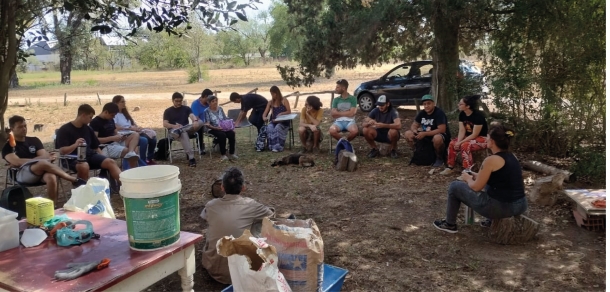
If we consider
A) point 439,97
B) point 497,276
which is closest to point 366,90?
point 439,97

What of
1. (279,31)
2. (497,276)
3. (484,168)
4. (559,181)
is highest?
(279,31)

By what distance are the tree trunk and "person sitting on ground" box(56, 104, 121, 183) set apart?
551 cm

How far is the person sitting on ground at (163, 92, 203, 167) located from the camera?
7457 mm

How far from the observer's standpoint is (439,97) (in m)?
9.31

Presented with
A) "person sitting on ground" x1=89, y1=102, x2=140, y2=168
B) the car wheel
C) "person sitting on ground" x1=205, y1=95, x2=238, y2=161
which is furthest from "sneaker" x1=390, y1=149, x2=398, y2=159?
the car wheel

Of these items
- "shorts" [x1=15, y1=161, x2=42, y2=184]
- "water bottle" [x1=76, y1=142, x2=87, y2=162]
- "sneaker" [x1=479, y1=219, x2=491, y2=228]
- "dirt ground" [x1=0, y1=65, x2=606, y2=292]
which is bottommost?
"dirt ground" [x1=0, y1=65, x2=606, y2=292]

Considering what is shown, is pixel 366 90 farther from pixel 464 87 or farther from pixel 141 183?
pixel 141 183

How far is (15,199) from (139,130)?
3.63m

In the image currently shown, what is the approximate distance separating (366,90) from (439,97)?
4266 millimetres

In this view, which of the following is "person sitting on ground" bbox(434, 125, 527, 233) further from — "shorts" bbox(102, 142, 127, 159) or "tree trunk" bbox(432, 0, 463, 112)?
"tree trunk" bbox(432, 0, 463, 112)

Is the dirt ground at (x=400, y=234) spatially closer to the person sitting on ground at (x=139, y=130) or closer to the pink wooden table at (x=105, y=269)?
the person sitting on ground at (x=139, y=130)

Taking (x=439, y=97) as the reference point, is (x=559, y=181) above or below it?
below

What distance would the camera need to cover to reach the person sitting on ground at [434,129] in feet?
22.0

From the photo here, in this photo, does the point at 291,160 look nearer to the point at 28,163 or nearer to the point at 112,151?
the point at 112,151
